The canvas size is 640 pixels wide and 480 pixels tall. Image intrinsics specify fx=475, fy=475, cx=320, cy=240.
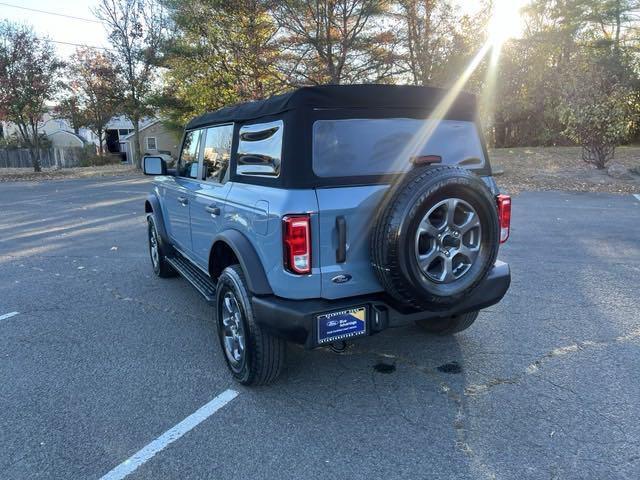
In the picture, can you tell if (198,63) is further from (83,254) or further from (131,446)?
(131,446)

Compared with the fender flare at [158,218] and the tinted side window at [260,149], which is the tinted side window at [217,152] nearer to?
the tinted side window at [260,149]

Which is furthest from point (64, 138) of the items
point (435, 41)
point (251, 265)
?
point (251, 265)

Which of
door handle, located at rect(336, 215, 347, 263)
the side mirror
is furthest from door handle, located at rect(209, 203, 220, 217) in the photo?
the side mirror

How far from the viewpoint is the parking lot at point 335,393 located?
2.51m

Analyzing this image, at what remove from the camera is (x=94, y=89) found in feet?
98.6

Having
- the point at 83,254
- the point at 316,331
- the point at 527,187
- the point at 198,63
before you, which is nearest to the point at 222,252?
the point at 316,331

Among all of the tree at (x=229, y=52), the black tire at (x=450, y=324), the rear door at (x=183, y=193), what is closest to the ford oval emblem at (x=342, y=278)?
the black tire at (x=450, y=324)

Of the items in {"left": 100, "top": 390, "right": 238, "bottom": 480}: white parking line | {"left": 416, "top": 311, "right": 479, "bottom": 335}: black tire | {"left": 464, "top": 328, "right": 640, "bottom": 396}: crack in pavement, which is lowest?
{"left": 100, "top": 390, "right": 238, "bottom": 480}: white parking line

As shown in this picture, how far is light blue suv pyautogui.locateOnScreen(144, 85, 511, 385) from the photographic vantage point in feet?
8.97

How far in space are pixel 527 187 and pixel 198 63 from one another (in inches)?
491

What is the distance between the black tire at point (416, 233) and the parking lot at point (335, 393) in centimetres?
76

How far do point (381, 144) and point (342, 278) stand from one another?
92 cm

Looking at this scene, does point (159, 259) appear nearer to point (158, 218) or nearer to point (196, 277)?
point (158, 218)

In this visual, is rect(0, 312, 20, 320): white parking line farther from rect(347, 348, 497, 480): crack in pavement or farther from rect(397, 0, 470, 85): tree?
rect(397, 0, 470, 85): tree
